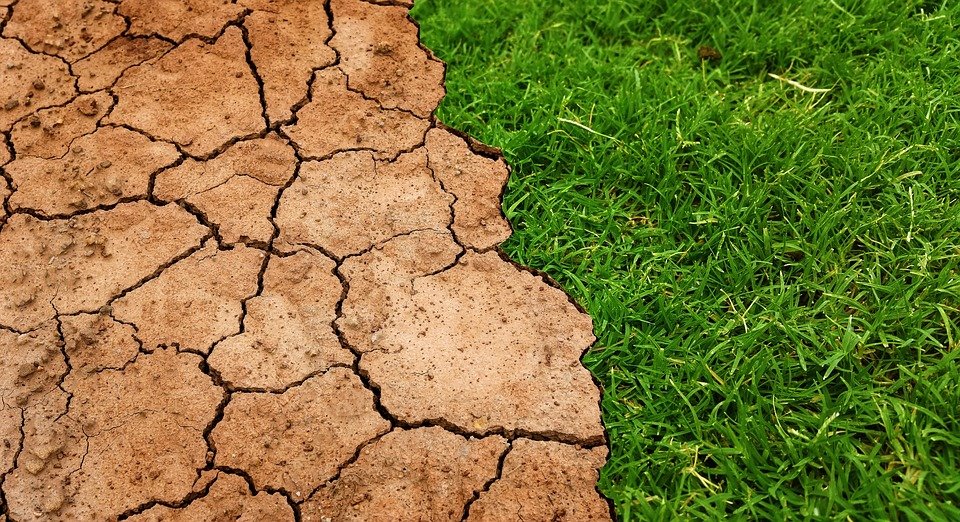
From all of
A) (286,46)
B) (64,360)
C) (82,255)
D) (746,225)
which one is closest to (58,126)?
(82,255)

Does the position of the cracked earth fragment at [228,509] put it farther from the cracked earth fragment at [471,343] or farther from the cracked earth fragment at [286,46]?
the cracked earth fragment at [286,46]

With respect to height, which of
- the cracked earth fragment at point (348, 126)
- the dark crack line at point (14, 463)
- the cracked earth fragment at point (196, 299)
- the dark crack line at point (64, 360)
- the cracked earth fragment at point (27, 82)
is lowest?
the dark crack line at point (14, 463)

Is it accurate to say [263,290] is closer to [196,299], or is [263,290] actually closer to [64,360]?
[196,299]

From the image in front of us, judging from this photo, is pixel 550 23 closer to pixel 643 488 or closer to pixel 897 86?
pixel 897 86

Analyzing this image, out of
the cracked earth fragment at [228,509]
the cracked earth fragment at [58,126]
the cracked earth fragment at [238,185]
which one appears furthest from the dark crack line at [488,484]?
the cracked earth fragment at [58,126]

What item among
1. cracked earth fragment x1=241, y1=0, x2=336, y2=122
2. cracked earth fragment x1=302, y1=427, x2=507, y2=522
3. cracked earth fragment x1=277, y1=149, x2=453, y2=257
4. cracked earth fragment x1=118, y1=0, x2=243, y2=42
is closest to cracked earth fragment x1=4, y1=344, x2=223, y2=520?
cracked earth fragment x1=302, y1=427, x2=507, y2=522

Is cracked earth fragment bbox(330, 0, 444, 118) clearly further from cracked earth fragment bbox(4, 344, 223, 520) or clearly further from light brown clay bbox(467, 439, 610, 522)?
light brown clay bbox(467, 439, 610, 522)
